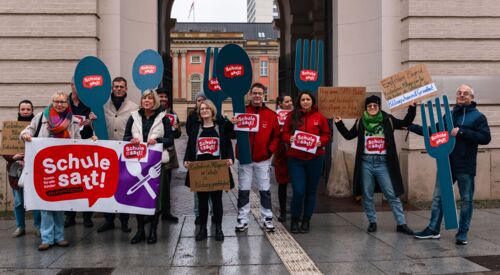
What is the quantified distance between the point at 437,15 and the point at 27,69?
7579 mm

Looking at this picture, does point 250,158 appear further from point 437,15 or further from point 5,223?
point 437,15

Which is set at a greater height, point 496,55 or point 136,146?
point 496,55

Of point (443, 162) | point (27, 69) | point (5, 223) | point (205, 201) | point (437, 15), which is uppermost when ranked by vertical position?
point (437, 15)

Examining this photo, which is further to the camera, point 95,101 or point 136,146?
point 95,101

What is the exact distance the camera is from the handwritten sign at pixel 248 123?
6.12 metres

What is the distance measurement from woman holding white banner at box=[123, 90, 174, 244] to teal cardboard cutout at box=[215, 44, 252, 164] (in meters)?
0.94

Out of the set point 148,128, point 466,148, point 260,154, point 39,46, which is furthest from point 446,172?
point 39,46

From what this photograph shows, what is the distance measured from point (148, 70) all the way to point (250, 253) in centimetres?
333

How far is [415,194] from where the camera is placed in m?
8.59

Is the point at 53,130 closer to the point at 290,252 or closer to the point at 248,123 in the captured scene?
the point at 248,123

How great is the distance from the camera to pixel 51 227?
573 centimetres

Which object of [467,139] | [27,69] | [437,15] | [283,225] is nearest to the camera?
[467,139]

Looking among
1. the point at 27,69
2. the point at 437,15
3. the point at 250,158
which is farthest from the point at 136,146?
the point at 437,15

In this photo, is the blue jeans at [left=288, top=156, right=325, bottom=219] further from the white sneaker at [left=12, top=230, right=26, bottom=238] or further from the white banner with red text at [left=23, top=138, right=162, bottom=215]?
the white sneaker at [left=12, top=230, right=26, bottom=238]
